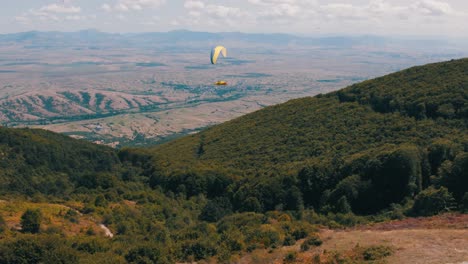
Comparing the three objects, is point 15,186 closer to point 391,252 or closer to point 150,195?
point 150,195

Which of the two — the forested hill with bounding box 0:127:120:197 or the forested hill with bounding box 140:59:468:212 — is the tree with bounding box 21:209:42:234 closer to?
the forested hill with bounding box 0:127:120:197

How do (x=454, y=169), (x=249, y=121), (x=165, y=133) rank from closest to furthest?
(x=454, y=169) < (x=249, y=121) < (x=165, y=133)

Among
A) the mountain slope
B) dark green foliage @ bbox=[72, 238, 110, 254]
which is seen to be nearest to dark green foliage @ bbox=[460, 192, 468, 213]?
the mountain slope

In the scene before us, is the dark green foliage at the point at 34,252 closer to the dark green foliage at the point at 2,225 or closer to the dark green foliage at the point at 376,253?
the dark green foliage at the point at 2,225

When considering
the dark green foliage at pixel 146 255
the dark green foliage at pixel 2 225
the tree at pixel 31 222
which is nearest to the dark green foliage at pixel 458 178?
the dark green foliage at pixel 146 255

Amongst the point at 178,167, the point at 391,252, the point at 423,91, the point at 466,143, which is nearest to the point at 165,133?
the point at 178,167

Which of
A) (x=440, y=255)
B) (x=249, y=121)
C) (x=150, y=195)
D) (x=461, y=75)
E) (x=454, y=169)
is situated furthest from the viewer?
(x=249, y=121)

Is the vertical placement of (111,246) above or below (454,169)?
below
